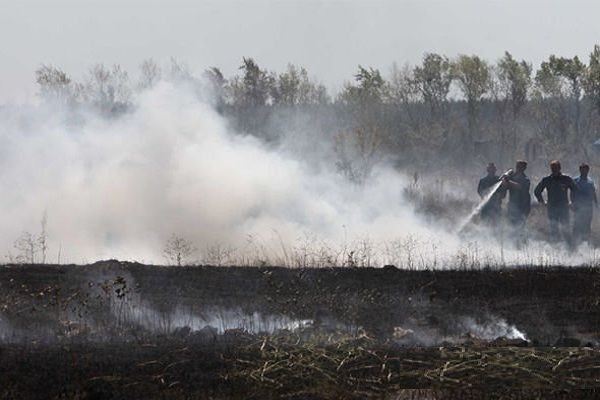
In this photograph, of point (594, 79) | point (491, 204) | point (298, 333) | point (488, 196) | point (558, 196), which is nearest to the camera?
point (298, 333)

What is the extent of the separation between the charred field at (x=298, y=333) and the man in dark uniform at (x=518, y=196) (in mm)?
3122

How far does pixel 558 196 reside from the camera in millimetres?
19078

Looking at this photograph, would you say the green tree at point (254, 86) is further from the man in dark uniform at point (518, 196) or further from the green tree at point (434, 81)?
the man in dark uniform at point (518, 196)

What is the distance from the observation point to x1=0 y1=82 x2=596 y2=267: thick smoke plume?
20500 millimetres

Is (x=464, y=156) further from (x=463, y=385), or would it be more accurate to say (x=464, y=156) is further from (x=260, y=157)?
(x=463, y=385)

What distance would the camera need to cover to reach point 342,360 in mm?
10961

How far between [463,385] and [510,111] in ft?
160

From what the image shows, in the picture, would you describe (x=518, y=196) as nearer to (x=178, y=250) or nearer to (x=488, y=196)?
(x=488, y=196)

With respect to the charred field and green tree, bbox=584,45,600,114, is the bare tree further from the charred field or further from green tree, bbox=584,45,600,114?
green tree, bbox=584,45,600,114

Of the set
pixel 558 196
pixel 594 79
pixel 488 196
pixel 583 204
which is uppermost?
pixel 594 79

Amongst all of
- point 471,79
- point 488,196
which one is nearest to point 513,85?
point 471,79

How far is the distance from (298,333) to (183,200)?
955 cm

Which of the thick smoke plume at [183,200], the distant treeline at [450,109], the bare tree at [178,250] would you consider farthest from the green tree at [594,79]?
the bare tree at [178,250]

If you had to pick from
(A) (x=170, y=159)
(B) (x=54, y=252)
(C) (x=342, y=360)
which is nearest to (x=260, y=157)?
(A) (x=170, y=159)
